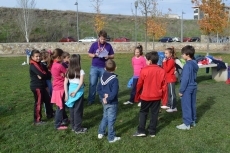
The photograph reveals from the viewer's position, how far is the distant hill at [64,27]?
46156 millimetres

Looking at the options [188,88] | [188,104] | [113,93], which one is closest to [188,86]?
[188,88]

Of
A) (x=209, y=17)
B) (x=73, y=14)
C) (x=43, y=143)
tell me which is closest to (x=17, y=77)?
(x=43, y=143)

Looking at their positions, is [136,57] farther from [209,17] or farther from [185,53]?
[209,17]

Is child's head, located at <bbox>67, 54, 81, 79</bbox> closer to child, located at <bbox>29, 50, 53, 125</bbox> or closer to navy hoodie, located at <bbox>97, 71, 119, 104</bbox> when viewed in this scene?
navy hoodie, located at <bbox>97, 71, 119, 104</bbox>

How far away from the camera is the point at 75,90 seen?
555 cm

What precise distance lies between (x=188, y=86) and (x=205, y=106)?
2175 mm

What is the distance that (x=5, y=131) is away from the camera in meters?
5.84

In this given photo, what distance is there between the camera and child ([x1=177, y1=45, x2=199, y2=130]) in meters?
5.93

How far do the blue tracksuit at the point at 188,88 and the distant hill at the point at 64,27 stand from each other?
39.4 metres

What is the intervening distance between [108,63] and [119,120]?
178 centimetres

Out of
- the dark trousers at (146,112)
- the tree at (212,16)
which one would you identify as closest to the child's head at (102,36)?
the dark trousers at (146,112)

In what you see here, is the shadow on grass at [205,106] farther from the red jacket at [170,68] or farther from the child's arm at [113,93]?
the child's arm at [113,93]

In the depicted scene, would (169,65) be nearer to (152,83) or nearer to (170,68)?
(170,68)

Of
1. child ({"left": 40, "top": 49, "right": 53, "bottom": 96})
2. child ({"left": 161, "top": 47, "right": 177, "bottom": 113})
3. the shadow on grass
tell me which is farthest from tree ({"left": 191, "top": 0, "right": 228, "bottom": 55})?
child ({"left": 40, "top": 49, "right": 53, "bottom": 96})
